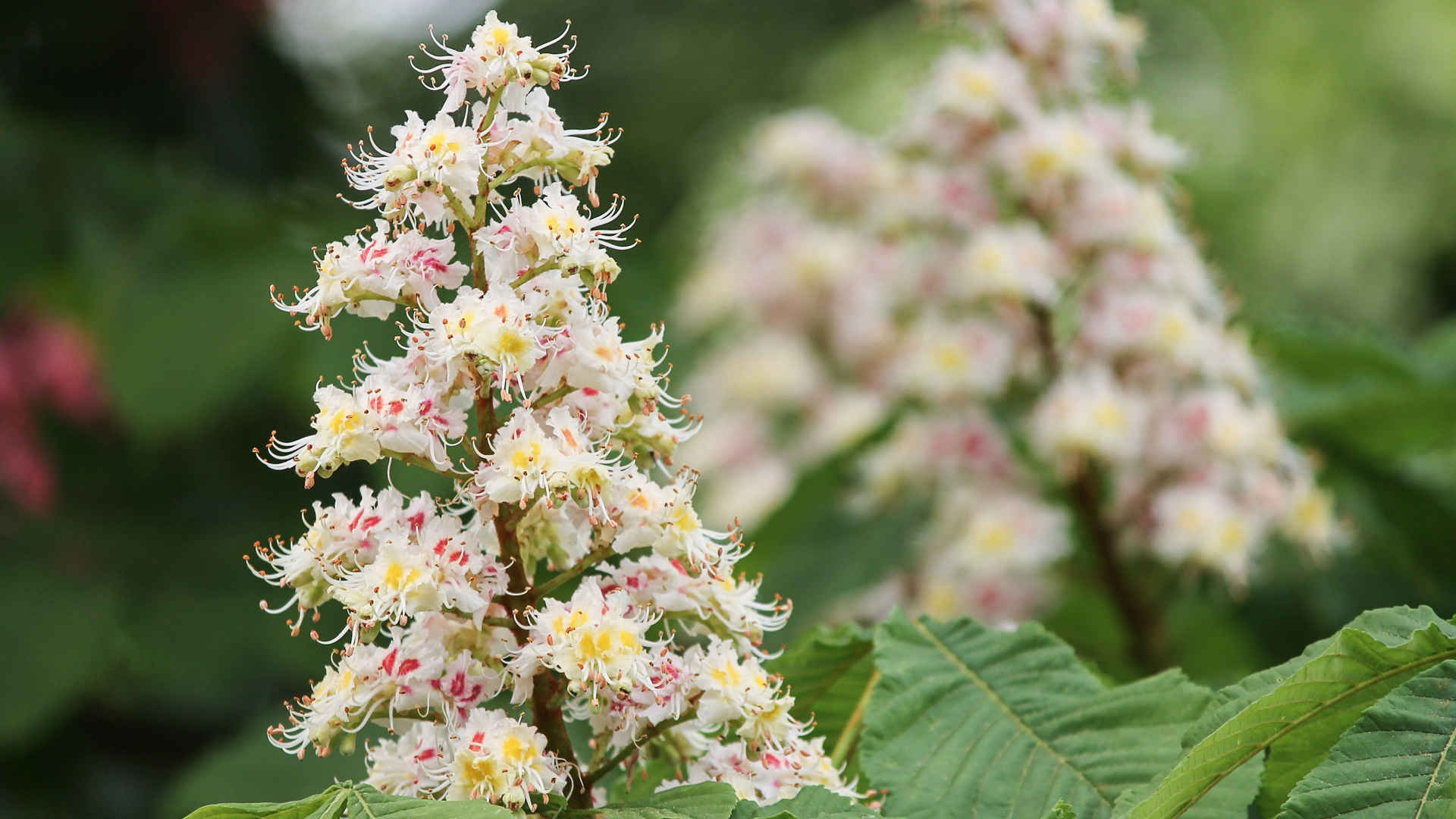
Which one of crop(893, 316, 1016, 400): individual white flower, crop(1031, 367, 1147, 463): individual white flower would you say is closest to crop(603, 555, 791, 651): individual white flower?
crop(1031, 367, 1147, 463): individual white flower

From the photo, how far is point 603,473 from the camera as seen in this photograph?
44.2 inches

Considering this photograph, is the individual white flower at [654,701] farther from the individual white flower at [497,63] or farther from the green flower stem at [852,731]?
the individual white flower at [497,63]

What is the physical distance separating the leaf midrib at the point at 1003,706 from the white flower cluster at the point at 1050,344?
1.02 metres

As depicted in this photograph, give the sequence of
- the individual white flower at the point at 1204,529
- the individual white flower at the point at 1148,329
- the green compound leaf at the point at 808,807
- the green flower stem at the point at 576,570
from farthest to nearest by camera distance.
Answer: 1. the individual white flower at the point at 1148,329
2. the individual white flower at the point at 1204,529
3. the green flower stem at the point at 576,570
4. the green compound leaf at the point at 808,807

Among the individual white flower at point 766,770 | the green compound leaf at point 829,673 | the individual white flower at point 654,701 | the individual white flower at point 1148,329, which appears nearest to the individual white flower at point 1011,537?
the individual white flower at point 1148,329

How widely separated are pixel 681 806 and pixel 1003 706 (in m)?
0.37

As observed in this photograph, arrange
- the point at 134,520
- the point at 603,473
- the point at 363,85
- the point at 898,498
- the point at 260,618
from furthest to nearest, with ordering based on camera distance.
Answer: the point at 363,85, the point at 134,520, the point at 260,618, the point at 898,498, the point at 603,473

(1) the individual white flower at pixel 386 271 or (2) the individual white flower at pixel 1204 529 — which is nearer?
(1) the individual white flower at pixel 386 271

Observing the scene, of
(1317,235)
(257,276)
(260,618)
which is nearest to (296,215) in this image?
(257,276)

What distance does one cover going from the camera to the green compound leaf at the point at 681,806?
1.05m

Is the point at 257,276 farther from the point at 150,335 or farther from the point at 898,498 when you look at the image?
the point at 898,498

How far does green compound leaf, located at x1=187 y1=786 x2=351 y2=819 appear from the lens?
3.36ft

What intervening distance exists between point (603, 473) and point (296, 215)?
6.48ft

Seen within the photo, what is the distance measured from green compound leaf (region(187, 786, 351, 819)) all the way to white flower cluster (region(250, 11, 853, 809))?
93 mm
